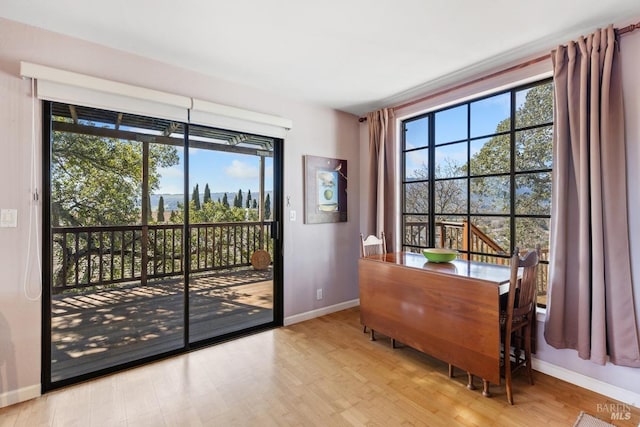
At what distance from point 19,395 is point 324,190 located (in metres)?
3.01

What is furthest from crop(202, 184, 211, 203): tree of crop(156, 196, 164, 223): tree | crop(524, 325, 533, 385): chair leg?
crop(524, 325, 533, 385): chair leg

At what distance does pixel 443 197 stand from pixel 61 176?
3.39 meters

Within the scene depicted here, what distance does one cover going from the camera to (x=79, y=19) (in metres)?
1.94

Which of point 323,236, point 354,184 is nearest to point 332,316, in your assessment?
point 323,236

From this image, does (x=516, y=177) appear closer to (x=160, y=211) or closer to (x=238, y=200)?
(x=238, y=200)

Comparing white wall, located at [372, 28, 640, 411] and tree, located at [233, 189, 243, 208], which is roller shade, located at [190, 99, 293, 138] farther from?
white wall, located at [372, 28, 640, 411]

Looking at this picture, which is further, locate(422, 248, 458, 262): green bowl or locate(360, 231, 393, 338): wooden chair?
locate(360, 231, 393, 338): wooden chair

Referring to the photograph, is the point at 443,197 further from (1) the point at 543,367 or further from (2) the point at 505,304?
(1) the point at 543,367

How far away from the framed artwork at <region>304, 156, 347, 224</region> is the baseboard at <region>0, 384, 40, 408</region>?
2525mm

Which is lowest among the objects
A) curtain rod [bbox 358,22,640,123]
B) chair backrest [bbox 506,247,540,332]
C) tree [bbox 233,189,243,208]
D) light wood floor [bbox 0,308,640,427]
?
light wood floor [bbox 0,308,640,427]

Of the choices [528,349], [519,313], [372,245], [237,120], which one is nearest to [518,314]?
[519,313]

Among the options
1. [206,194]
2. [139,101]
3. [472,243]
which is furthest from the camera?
[206,194]

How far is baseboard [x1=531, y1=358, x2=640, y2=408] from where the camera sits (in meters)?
1.91

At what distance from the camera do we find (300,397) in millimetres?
1980
